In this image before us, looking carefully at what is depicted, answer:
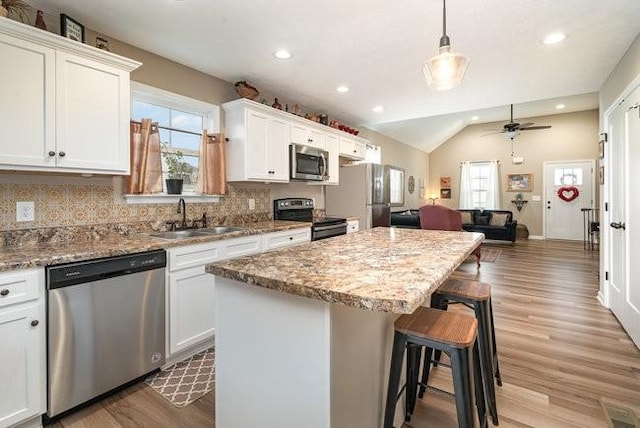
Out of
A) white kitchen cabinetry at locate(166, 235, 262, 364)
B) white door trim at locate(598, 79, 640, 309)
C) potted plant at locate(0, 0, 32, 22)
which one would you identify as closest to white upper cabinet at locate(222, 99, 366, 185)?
white kitchen cabinetry at locate(166, 235, 262, 364)

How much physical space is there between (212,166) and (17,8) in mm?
1639

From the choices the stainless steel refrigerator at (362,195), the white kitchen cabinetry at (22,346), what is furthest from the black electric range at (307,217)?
the white kitchen cabinetry at (22,346)

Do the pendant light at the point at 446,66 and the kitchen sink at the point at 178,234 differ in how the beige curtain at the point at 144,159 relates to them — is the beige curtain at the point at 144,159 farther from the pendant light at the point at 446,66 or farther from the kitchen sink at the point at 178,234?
the pendant light at the point at 446,66

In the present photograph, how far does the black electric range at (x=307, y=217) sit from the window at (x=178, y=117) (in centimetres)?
113

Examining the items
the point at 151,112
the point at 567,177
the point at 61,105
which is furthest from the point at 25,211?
the point at 567,177

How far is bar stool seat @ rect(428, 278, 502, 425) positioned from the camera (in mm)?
1680

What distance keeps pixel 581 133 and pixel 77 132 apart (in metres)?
10.2

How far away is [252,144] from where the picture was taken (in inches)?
127

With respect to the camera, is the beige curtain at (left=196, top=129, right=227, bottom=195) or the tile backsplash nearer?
the tile backsplash

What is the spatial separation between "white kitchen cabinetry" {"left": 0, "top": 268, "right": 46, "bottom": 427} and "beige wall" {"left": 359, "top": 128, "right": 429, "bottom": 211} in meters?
5.24

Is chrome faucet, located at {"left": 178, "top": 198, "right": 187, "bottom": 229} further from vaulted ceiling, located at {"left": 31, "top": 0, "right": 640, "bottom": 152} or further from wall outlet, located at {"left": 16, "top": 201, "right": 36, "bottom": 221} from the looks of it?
vaulted ceiling, located at {"left": 31, "top": 0, "right": 640, "bottom": 152}

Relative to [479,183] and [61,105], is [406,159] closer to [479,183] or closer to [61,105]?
[479,183]

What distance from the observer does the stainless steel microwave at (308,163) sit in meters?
3.70

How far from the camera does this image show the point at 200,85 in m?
3.13
